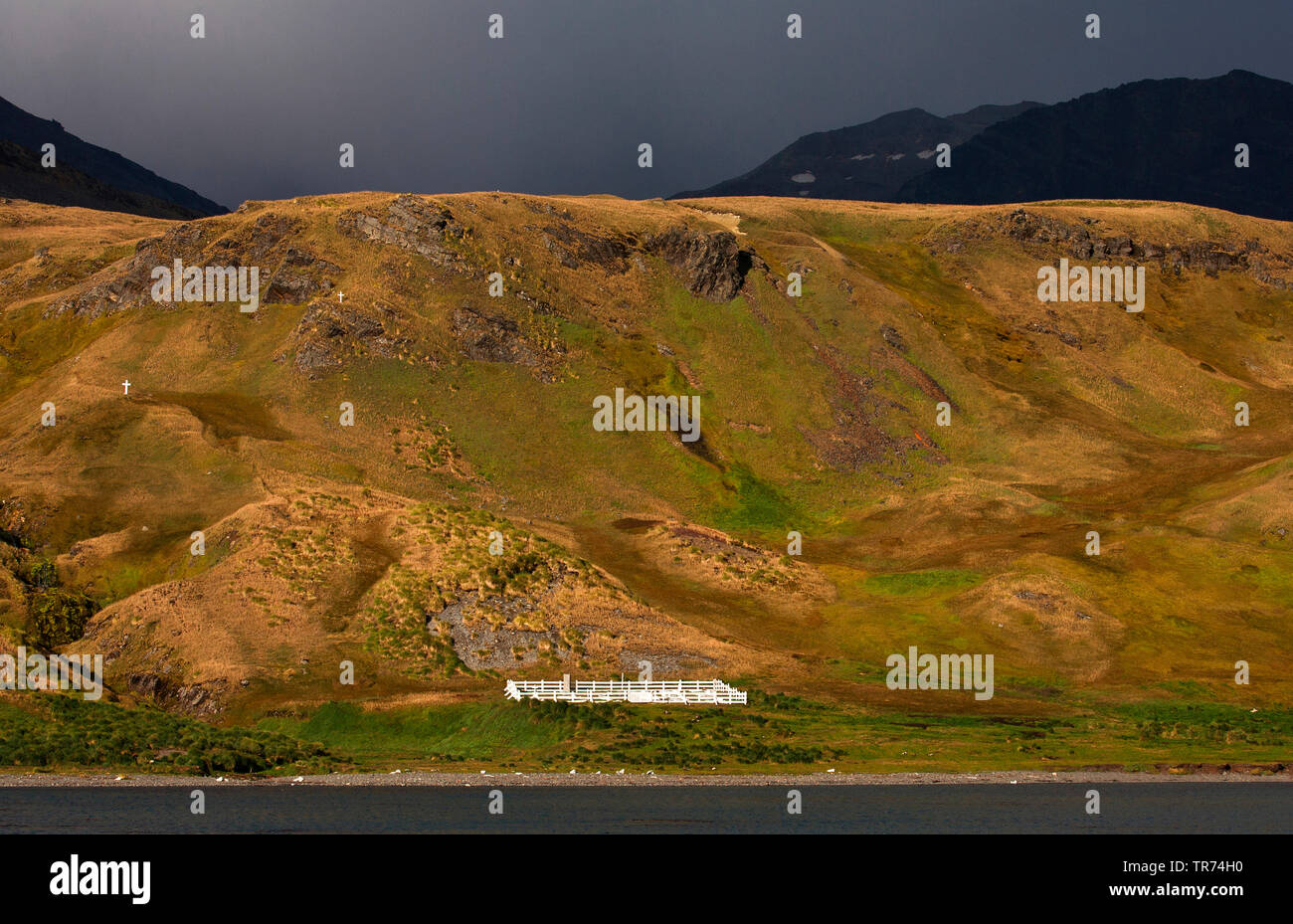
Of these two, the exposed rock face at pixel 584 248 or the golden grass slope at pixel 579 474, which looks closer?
the golden grass slope at pixel 579 474

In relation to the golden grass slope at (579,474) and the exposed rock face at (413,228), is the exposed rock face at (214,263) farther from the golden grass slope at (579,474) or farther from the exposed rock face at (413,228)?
the exposed rock face at (413,228)

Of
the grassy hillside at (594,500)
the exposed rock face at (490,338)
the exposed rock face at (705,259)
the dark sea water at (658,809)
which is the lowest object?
the dark sea water at (658,809)

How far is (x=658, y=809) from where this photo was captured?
6806cm

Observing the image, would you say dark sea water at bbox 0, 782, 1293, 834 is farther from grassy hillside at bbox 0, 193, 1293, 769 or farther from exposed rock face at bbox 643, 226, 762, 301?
exposed rock face at bbox 643, 226, 762, 301

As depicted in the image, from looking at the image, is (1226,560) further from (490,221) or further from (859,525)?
(490,221)

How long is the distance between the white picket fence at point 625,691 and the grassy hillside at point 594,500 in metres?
2.57

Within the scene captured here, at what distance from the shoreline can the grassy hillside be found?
1700 mm

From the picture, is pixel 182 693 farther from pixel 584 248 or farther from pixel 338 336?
pixel 584 248

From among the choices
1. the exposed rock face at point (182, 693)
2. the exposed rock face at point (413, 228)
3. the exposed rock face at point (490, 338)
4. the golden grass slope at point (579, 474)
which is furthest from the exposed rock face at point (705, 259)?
the exposed rock face at point (182, 693)

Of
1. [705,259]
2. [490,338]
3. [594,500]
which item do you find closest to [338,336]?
[490,338]

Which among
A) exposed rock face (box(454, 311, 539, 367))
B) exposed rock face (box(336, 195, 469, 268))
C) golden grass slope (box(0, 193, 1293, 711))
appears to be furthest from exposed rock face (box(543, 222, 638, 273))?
exposed rock face (box(454, 311, 539, 367))

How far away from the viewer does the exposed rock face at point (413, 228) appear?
555 feet

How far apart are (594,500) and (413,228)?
→ 57.8m

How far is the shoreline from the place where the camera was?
228 feet
